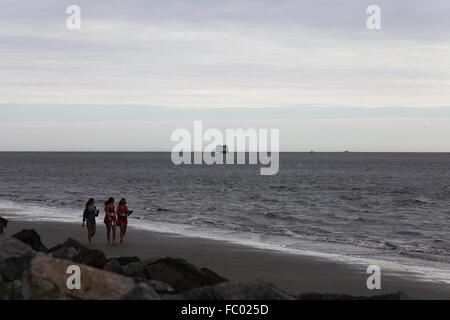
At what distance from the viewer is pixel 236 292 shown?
A: 10070 millimetres

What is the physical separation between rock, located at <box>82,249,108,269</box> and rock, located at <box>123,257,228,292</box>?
1043mm

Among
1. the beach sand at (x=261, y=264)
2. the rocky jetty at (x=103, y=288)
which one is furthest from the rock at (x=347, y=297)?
the beach sand at (x=261, y=264)

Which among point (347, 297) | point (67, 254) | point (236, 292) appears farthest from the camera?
point (67, 254)

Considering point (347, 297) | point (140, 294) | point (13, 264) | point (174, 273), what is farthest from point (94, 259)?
point (347, 297)

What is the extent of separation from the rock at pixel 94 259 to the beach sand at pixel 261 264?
4.23 m

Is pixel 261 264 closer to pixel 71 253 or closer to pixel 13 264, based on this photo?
pixel 71 253

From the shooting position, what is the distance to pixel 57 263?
10742 mm

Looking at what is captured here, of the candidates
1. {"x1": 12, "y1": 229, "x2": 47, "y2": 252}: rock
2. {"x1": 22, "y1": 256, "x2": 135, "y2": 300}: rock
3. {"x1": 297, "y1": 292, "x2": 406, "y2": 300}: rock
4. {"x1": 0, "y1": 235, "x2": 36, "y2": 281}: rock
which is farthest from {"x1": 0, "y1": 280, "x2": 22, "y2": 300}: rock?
{"x1": 12, "y1": 229, "x2": 47, "y2": 252}: rock

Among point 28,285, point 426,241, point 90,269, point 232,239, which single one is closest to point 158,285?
point 90,269

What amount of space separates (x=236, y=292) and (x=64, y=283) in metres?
3.12

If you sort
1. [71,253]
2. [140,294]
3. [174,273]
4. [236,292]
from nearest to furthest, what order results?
1. [140,294]
2. [236,292]
3. [174,273]
4. [71,253]

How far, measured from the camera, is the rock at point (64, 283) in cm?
1010

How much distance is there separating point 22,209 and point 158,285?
3130 cm
